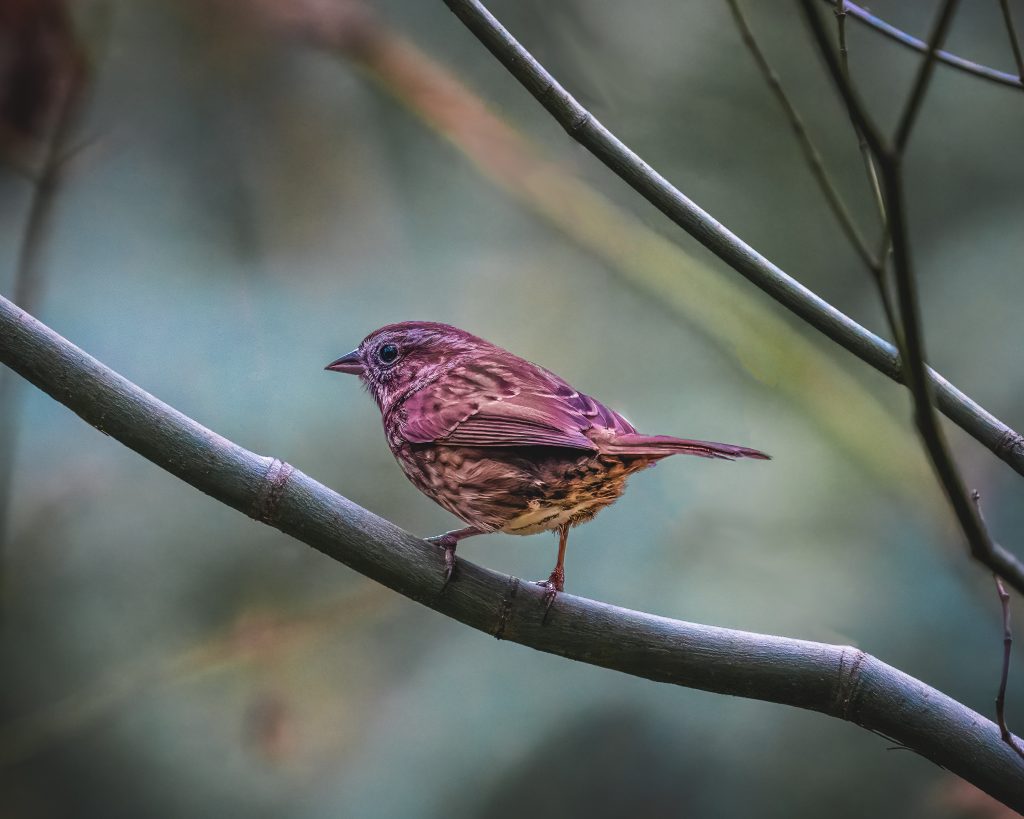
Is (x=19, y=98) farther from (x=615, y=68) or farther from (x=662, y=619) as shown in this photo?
(x=662, y=619)

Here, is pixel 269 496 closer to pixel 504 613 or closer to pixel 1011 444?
pixel 504 613

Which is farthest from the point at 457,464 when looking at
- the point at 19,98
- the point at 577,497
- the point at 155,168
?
the point at 19,98

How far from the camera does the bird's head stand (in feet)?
9.20

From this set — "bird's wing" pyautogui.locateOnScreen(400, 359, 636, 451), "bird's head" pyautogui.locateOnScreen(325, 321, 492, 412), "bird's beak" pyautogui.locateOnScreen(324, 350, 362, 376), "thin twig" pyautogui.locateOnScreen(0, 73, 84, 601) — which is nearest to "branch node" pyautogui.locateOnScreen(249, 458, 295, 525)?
"bird's wing" pyautogui.locateOnScreen(400, 359, 636, 451)

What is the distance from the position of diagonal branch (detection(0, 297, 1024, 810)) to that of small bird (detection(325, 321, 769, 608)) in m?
0.09

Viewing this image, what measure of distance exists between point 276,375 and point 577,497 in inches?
68.5

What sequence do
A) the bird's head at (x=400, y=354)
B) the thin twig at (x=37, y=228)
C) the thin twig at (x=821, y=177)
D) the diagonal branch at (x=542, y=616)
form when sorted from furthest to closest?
the thin twig at (x=37, y=228)
the bird's head at (x=400, y=354)
the diagonal branch at (x=542, y=616)
the thin twig at (x=821, y=177)

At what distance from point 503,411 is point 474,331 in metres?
1.47

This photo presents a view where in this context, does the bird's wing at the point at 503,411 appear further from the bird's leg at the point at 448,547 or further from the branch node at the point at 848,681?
the branch node at the point at 848,681

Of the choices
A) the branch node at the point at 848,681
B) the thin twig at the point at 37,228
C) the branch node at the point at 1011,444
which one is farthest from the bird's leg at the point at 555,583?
the thin twig at the point at 37,228

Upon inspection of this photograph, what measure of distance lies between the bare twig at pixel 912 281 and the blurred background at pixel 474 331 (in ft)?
7.05

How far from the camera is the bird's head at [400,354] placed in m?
2.80

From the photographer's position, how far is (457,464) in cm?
241

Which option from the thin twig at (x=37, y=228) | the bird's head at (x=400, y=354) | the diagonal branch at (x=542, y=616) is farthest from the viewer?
the thin twig at (x=37, y=228)
